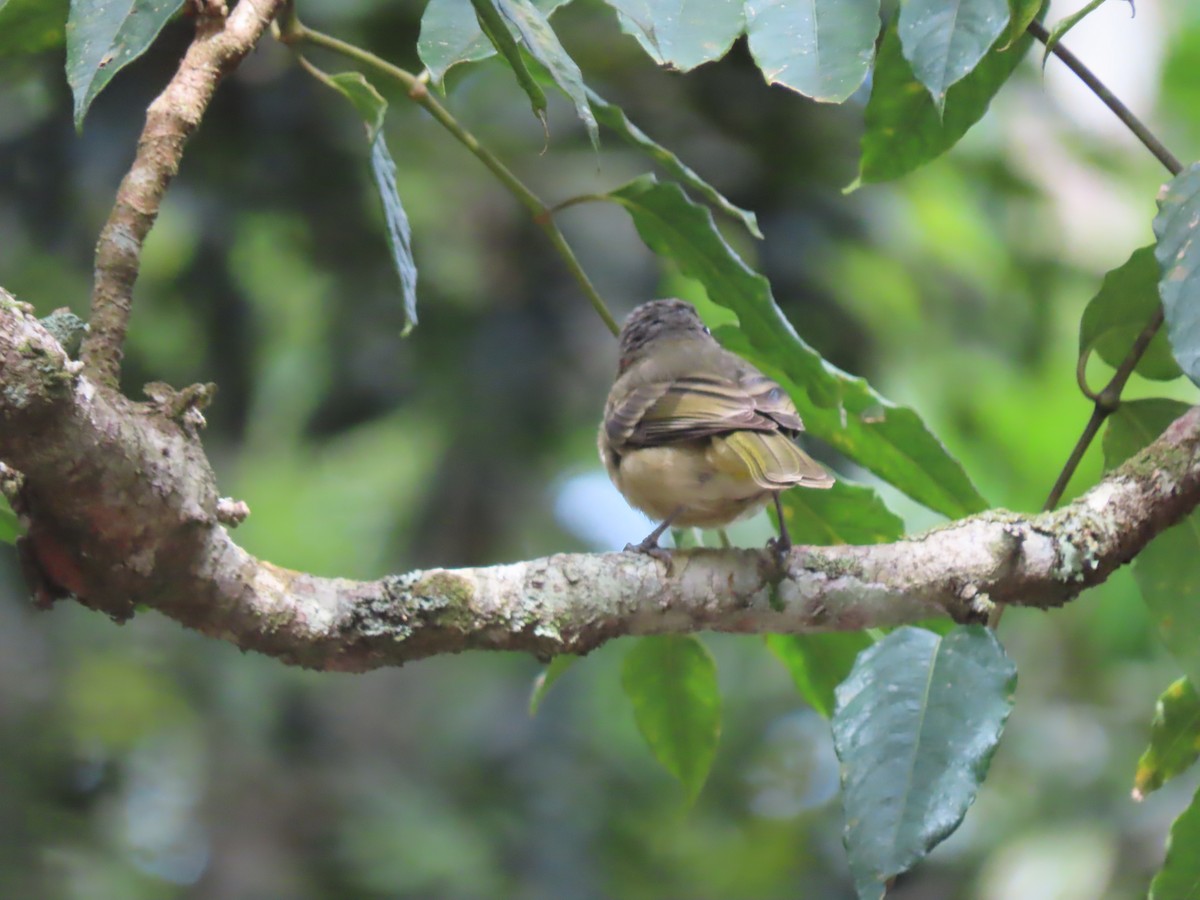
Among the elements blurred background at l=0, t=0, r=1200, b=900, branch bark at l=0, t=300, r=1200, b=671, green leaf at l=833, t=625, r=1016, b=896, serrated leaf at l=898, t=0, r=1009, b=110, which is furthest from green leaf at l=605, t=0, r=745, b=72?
blurred background at l=0, t=0, r=1200, b=900

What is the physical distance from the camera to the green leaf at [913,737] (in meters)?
1.65

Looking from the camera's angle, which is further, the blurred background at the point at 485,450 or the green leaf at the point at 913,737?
the blurred background at the point at 485,450

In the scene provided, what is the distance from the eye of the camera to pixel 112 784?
15.7 feet

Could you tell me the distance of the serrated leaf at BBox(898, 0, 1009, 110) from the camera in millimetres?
1707

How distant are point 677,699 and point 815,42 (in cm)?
115

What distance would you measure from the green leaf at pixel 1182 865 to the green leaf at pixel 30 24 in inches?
82.8

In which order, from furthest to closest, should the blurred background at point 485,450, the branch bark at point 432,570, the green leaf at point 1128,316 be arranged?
the blurred background at point 485,450
the green leaf at point 1128,316
the branch bark at point 432,570

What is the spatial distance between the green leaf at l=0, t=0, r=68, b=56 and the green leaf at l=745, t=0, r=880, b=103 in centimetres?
108

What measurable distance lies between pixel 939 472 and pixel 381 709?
161 inches

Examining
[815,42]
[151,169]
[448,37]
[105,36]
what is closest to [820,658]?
[815,42]

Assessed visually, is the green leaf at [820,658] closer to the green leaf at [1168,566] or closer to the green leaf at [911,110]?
the green leaf at [1168,566]

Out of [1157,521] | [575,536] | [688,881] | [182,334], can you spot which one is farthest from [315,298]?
[1157,521]

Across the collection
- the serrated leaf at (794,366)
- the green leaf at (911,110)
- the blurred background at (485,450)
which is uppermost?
the blurred background at (485,450)

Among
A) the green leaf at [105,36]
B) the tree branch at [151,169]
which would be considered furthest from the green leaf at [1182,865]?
the green leaf at [105,36]
